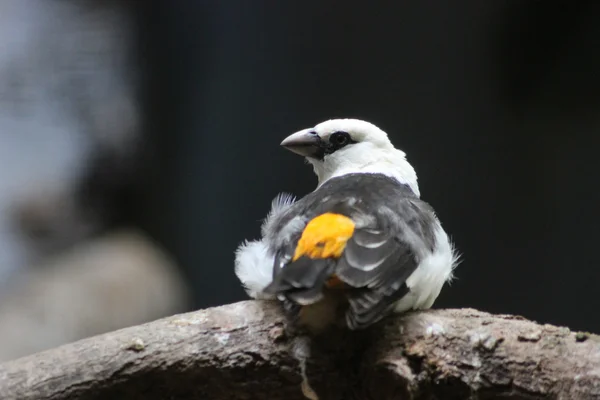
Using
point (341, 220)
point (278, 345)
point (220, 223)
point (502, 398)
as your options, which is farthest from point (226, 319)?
point (220, 223)

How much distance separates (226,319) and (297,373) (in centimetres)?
32

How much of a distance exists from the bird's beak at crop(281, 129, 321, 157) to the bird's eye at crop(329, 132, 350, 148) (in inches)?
2.8

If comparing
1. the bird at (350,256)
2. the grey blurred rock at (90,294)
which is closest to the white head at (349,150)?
the bird at (350,256)

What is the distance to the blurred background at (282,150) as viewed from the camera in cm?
433

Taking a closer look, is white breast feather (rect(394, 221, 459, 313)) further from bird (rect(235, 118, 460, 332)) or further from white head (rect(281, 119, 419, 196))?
white head (rect(281, 119, 419, 196))

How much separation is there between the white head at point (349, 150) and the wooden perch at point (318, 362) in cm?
123

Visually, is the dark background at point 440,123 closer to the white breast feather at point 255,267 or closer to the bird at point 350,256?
the bird at point 350,256

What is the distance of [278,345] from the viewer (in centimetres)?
238

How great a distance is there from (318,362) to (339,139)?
4.95 feet

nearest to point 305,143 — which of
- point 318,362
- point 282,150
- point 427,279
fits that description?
point 282,150

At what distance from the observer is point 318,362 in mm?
2344

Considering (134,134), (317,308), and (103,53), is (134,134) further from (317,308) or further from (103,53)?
(317,308)

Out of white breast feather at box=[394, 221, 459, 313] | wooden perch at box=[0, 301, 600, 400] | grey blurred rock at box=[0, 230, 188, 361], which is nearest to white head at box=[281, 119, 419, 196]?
white breast feather at box=[394, 221, 459, 313]

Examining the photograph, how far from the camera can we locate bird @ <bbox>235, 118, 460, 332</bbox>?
2.25 metres
